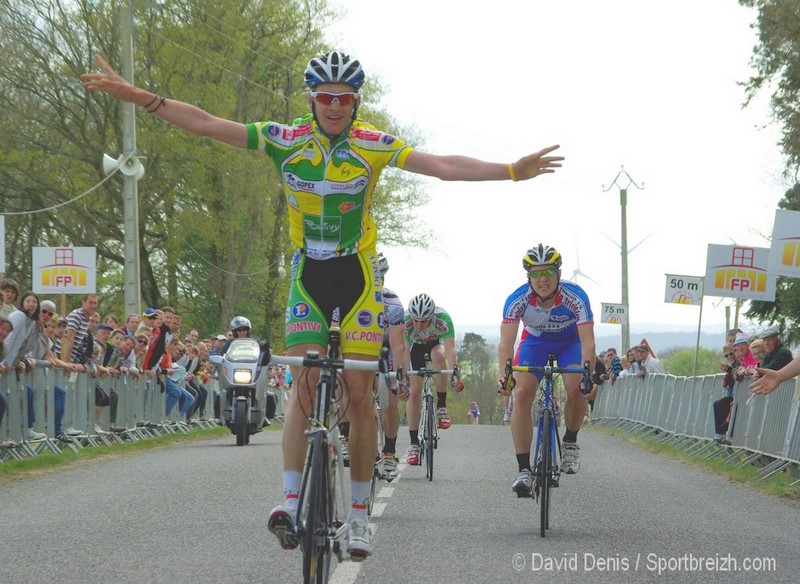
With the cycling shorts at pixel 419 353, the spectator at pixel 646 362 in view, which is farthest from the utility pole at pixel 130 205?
the cycling shorts at pixel 419 353

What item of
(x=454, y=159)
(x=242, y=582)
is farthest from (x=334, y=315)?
(x=242, y=582)

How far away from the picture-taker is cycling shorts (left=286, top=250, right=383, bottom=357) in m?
6.85

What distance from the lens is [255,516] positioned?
34.2 feet

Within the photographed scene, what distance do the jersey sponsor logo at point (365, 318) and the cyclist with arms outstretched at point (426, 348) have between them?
7.25 metres

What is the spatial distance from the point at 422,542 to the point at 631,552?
132 centimetres

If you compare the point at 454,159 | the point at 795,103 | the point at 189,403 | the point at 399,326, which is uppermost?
the point at 795,103

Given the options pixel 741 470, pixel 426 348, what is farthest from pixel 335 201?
pixel 741 470

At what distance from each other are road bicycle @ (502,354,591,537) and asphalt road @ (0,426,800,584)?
318 mm

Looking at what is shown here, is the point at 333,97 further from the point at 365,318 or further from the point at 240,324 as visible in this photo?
the point at 240,324

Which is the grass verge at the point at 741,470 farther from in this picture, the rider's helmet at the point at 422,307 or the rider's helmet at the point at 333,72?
the rider's helmet at the point at 333,72

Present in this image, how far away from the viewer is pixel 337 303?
691 centimetres

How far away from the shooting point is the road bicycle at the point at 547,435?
988 centimetres

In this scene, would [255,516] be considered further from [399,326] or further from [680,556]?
[680,556]

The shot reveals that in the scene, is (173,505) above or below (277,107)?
below
